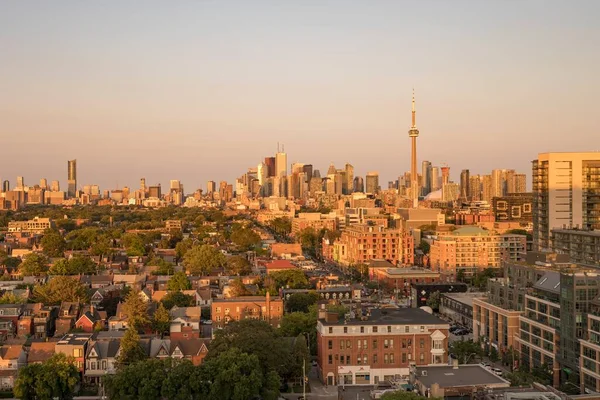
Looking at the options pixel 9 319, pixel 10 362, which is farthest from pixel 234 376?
pixel 9 319

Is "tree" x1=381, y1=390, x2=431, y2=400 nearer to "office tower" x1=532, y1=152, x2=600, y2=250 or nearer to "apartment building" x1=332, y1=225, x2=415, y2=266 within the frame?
"office tower" x1=532, y1=152, x2=600, y2=250

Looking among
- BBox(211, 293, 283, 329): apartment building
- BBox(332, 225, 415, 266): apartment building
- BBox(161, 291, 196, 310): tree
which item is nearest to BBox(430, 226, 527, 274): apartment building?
BBox(332, 225, 415, 266): apartment building

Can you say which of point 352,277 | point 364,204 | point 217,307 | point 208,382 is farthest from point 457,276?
point 364,204

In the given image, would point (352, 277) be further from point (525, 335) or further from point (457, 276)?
point (525, 335)

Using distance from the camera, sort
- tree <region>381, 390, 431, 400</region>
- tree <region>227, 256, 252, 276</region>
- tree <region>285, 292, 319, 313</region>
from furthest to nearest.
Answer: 1. tree <region>227, 256, 252, 276</region>
2. tree <region>285, 292, 319, 313</region>
3. tree <region>381, 390, 431, 400</region>

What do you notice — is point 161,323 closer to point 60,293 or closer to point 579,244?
point 60,293
